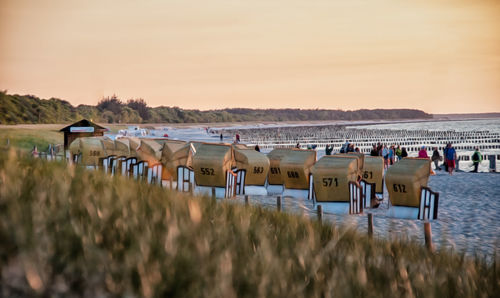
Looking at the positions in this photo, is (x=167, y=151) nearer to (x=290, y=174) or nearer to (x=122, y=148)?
(x=122, y=148)

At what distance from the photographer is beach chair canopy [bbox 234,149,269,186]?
20.8 m

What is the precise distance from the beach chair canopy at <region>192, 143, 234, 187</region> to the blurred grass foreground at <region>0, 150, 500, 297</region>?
1185 centimetres

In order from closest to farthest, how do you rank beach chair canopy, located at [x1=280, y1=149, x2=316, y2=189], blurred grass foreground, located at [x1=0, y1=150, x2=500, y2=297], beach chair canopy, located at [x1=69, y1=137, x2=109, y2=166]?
blurred grass foreground, located at [x1=0, y1=150, x2=500, y2=297], beach chair canopy, located at [x1=280, y1=149, x2=316, y2=189], beach chair canopy, located at [x1=69, y1=137, x2=109, y2=166]

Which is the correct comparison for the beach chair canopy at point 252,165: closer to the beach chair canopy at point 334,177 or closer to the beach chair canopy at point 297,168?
the beach chair canopy at point 297,168

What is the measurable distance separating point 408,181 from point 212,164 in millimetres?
6787

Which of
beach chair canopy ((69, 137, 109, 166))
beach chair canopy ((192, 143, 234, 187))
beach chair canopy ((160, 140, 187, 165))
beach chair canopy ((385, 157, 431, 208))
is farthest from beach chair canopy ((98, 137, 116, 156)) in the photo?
beach chair canopy ((385, 157, 431, 208))

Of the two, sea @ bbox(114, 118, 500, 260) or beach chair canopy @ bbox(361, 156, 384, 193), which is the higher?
beach chair canopy @ bbox(361, 156, 384, 193)

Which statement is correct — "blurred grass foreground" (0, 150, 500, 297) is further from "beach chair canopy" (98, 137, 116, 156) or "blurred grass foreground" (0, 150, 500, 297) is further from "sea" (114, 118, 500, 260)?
"beach chair canopy" (98, 137, 116, 156)

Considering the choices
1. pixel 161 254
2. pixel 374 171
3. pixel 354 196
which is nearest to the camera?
pixel 161 254

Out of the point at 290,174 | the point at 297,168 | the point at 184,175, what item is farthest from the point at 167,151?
the point at 297,168

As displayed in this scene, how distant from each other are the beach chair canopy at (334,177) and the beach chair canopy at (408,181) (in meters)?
1.18

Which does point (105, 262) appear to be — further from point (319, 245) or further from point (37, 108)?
point (37, 108)

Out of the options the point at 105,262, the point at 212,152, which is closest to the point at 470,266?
the point at 105,262

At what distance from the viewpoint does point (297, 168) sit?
65.7 ft
